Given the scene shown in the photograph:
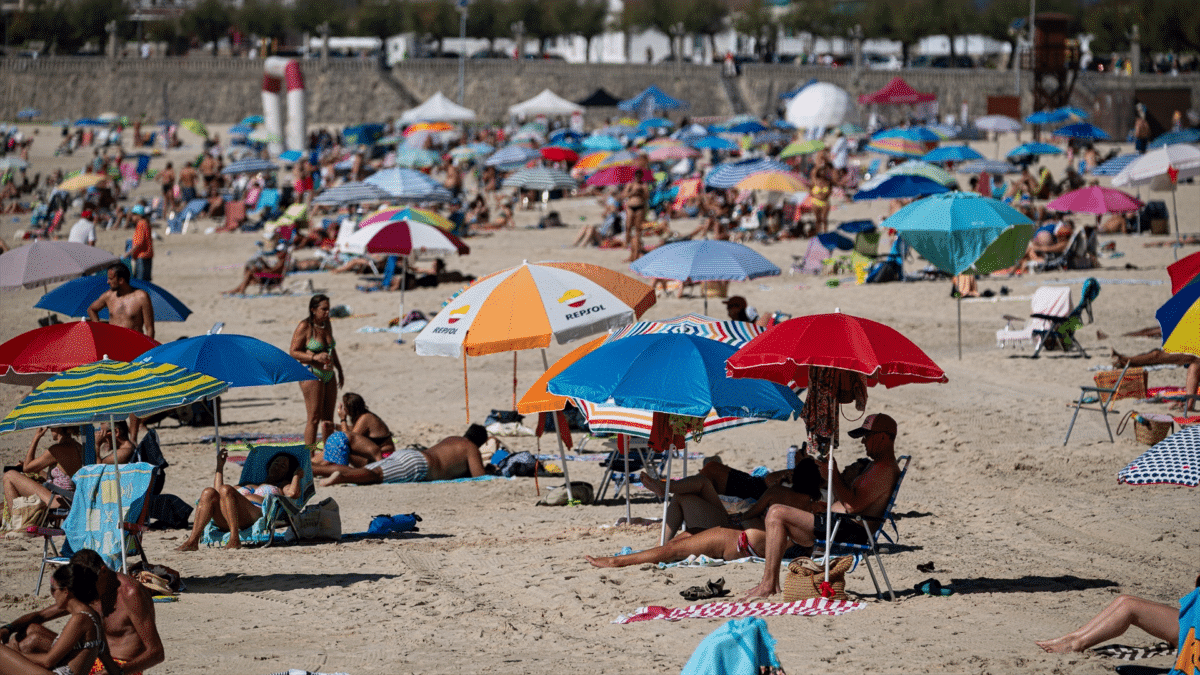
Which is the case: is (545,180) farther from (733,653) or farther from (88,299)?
(733,653)

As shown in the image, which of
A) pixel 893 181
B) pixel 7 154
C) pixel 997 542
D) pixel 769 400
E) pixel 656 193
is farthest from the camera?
pixel 7 154

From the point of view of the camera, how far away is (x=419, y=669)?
214 inches

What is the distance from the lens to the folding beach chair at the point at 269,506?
25.2ft

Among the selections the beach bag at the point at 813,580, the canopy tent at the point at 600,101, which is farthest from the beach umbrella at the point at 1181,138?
the beach bag at the point at 813,580

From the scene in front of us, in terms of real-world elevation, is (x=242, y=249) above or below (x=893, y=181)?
below

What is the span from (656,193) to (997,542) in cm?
2025

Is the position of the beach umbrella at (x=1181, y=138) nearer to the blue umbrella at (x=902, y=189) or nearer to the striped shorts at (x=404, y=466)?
the blue umbrella at (x=902, y=189)

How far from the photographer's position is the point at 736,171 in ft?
72.4

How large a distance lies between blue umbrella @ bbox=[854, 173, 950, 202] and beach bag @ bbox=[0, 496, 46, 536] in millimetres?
11947

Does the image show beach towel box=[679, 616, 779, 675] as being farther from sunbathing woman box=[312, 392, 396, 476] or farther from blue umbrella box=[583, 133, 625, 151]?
blue umbrella box=[583, 133, 625, 151]

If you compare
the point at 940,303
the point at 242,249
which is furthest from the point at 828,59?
the point at 940,303

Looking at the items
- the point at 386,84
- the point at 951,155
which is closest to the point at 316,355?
the point at 951,155

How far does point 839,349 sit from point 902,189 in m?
12.3

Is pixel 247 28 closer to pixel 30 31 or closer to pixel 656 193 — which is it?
pixel 30 31
